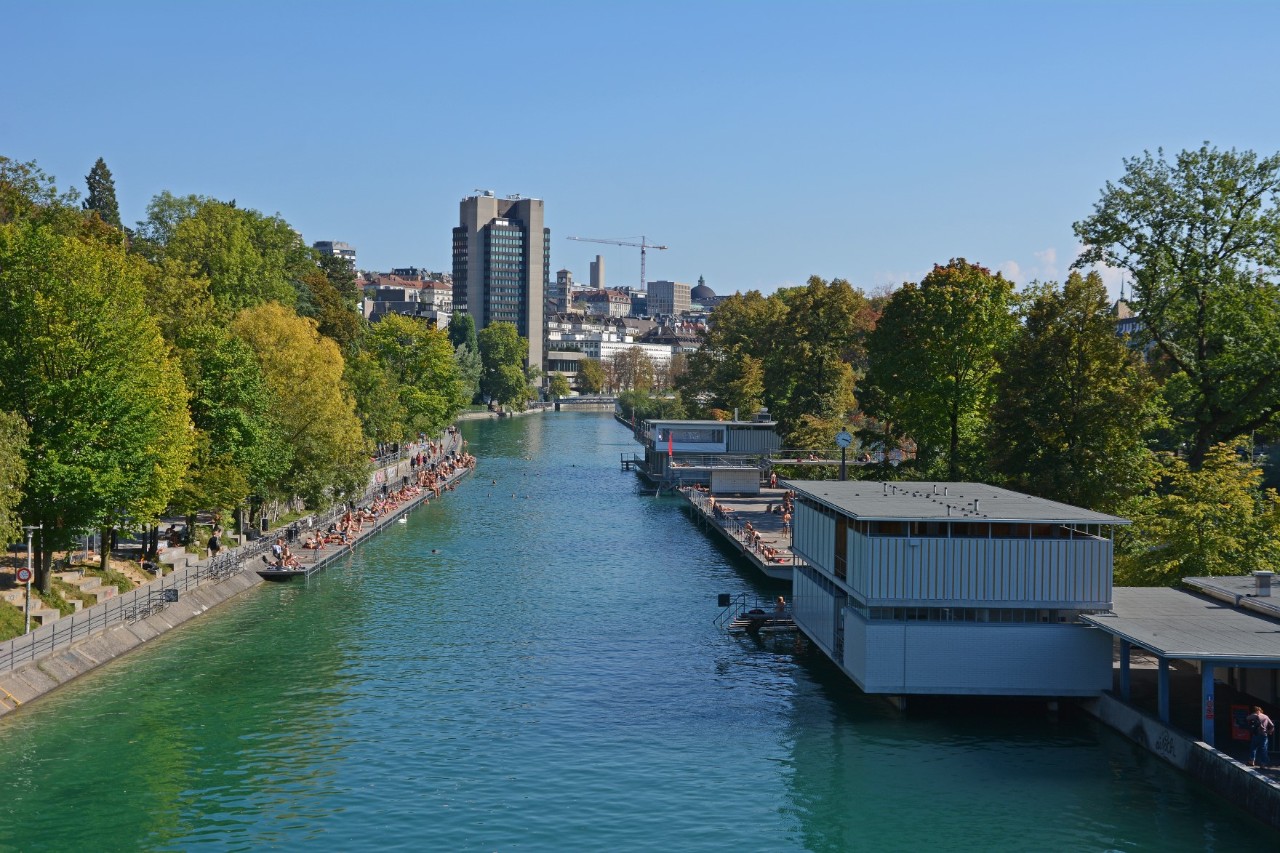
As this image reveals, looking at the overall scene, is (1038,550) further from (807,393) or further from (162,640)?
(807,393)

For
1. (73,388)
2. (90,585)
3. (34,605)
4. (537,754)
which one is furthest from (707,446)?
(537,754)

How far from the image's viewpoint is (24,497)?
4566 cm

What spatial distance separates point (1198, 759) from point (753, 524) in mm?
52084

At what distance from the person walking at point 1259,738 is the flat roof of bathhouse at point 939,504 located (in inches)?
316

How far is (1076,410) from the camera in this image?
179ft

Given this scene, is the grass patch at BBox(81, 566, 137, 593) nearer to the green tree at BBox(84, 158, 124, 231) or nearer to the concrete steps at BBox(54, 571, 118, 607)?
the concrete steps at BBox(54, 571, 118, 607)

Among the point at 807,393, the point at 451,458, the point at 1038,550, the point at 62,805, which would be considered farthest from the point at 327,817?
the point at 451,458

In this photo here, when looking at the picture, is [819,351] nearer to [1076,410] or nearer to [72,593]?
[1076,410]

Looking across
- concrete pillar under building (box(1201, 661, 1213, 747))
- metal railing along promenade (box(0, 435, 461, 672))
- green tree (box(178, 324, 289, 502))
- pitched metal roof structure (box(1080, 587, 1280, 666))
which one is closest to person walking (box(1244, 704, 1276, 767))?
concrete pillar under building (box(1201, 661, 1213, 747))

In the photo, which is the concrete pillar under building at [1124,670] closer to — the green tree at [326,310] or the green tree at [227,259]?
the green tree at [227,259]

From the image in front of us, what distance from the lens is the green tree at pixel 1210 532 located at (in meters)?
45.2

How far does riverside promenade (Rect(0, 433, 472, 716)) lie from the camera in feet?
133

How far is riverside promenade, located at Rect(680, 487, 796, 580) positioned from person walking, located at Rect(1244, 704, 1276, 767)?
24.3m

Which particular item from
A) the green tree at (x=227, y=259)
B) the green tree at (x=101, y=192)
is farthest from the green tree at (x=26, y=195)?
the green tree at (x=101, y=192)
